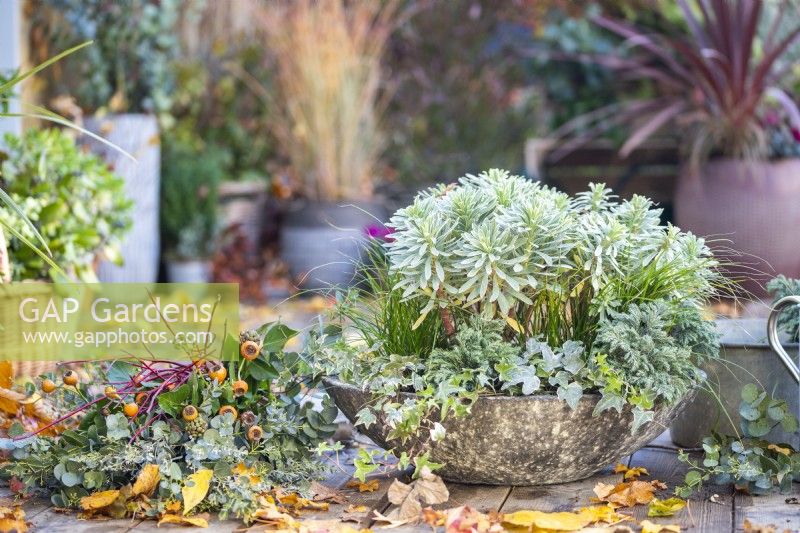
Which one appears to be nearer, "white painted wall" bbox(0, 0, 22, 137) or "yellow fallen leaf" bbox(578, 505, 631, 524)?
→ "yellow fallen leaf" bbox(578, 505, 631, 524)

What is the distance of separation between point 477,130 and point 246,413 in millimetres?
4892

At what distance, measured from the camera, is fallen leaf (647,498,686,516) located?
1820 millimetres

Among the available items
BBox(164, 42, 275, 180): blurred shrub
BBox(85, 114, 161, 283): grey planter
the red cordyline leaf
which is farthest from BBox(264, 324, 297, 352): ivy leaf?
BBox(164, 42, 275, 180): blurred shrub

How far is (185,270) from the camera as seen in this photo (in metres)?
5.23

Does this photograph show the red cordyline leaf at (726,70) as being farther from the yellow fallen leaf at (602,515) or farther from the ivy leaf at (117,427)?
the ivy leaf at (117,427)

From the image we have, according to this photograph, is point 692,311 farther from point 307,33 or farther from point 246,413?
point 307,33

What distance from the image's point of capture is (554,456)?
75.9 inches

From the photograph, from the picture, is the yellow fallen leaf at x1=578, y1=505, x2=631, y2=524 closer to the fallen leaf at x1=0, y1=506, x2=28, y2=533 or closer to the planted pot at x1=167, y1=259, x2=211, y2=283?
the fallen leaf at x1=0, y1=506, x2=28, y2=533

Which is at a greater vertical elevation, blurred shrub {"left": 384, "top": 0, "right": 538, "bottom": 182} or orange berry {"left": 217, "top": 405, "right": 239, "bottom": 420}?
blurred shrub {"left": 384, "top": 0, "right": 538, "bottom": 182}

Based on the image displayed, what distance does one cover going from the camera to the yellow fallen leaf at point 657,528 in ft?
5.52

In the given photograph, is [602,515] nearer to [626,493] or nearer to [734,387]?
[626,493]

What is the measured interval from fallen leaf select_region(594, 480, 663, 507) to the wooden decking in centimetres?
2

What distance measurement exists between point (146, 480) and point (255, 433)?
0.21 metres

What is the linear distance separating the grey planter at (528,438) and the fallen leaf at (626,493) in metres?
0.06
